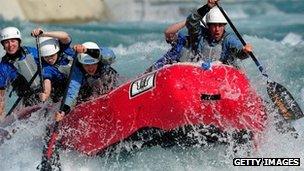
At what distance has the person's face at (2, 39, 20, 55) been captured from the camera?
746cm

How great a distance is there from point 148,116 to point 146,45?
12192 millimetres

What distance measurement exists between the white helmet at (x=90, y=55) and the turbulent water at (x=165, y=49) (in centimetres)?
84

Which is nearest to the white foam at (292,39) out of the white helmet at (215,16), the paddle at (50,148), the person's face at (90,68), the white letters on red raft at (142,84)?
the white helmet at (215,16)

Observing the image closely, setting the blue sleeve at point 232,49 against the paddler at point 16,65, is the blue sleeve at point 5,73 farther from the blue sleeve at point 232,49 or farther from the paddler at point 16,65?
the blue sleeve at point 232,49

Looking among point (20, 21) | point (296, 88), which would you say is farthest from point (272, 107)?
point (20, 21)

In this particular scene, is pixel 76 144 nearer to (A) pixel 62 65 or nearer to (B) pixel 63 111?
(B) pixel 63 111

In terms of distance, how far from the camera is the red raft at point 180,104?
602 cm

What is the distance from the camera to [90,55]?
664 centimetres

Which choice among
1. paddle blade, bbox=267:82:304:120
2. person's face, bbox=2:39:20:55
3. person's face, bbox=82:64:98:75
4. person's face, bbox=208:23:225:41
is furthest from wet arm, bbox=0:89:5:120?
paddle blade, bbox=267:82:304:120

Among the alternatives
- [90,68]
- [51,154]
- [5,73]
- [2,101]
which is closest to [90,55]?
[90,68]

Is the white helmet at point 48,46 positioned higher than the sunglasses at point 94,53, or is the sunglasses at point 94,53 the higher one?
the sunglasses at point 94,53

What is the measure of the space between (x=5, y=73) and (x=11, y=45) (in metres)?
0.31

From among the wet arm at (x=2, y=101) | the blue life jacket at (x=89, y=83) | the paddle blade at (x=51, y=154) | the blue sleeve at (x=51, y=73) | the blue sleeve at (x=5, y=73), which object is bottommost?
the wet arm at (x=2, y=101)

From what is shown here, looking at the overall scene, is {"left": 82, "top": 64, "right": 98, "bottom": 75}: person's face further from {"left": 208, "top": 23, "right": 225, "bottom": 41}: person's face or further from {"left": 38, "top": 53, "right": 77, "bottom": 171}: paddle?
{"left": 208, "top": 23, "right": 225, "bottom": 41}: person's face
